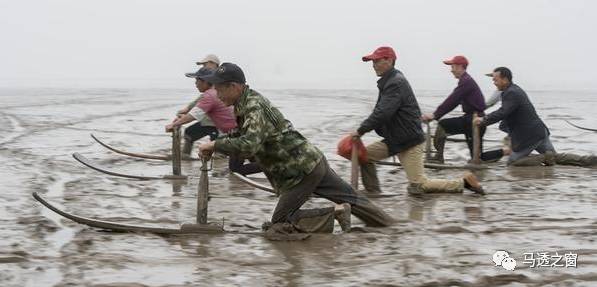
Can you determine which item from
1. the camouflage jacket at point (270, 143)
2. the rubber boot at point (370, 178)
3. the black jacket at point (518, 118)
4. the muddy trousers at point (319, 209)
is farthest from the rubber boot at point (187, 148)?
the camouflage jacket at point (270, 143)

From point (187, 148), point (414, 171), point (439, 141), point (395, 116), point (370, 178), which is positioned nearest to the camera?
point (395, 116)

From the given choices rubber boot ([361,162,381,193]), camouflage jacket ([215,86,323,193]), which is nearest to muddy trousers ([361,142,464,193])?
rubber boot ([361,162,381,193])

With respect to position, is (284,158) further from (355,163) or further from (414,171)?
(414,171)

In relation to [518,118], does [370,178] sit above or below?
below

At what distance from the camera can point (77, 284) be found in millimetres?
6234

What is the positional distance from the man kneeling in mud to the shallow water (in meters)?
0.20

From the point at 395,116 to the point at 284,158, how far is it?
2.72m

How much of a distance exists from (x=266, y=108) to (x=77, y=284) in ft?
6.77

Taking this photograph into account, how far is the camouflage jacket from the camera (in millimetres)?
7250

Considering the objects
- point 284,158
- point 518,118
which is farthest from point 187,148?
point 284,158

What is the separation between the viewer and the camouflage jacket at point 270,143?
7250 mm

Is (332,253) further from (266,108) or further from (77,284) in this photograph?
(77,284)

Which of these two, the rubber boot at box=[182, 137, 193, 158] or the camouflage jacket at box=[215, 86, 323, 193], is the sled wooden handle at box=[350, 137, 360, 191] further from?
the rubber boot at box=[182, 137, 193, 158]

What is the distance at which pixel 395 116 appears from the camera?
32.8 ft
